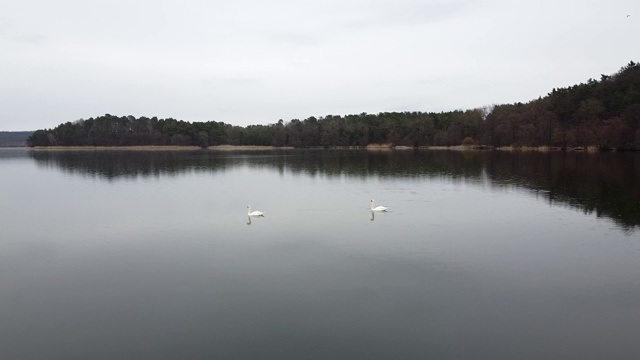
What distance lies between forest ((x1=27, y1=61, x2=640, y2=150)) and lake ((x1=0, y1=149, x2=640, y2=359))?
4312 cm

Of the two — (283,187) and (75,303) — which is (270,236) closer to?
(75,303)

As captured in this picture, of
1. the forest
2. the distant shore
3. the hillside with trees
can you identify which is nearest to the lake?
the forest

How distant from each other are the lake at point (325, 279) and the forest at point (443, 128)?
4312 centimetres

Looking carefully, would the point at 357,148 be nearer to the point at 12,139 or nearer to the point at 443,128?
the point at 443,128

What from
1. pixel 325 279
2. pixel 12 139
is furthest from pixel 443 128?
pixel 12 139

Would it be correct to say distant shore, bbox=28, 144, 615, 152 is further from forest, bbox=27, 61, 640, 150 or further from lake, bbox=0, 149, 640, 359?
lake, bbox=0, 149, 640, 359

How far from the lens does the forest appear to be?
57250 mm

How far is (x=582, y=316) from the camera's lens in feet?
26.1

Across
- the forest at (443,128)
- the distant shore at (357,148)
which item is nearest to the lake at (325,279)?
the forest at (443,128)

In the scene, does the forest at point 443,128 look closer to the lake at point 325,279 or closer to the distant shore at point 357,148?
the distant shore at point 357,148

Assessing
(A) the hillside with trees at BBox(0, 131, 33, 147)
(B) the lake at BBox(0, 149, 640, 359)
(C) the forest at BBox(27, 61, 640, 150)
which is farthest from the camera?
(A) the hillside with trees at BBox(0, 131, 33, 147)

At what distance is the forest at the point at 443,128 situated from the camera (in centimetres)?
5725

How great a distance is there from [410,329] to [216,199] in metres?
16.2

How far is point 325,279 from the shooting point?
9953mm
